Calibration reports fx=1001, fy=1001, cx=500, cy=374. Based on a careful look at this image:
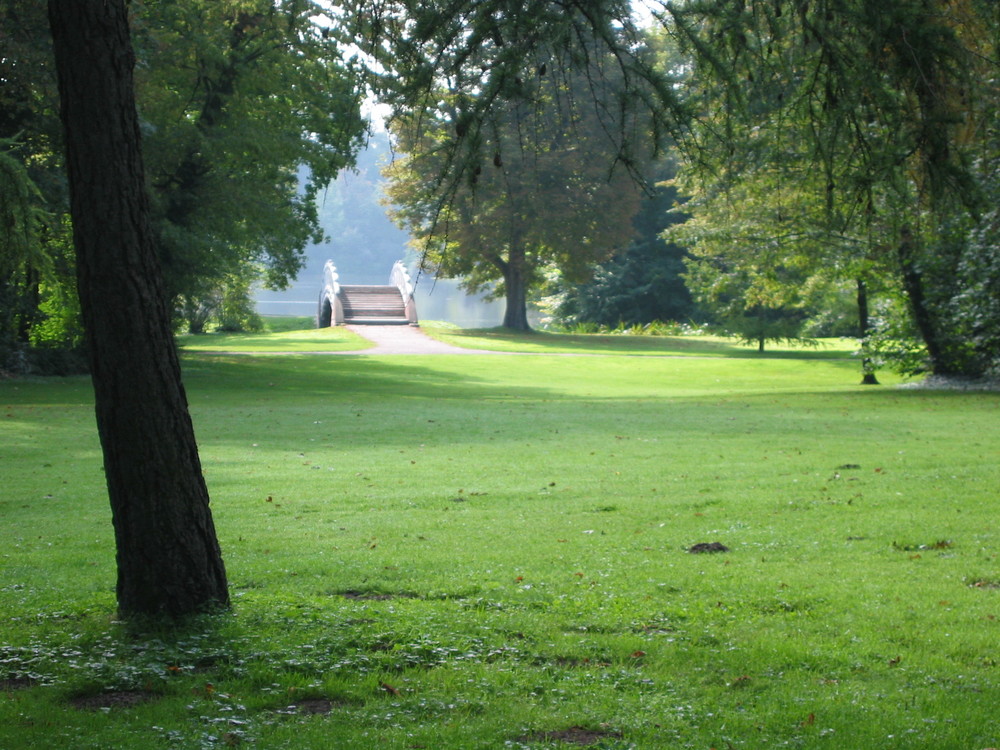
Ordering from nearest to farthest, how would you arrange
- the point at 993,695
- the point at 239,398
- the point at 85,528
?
the point at 993,695
the point at 85,528
the point at 239,398

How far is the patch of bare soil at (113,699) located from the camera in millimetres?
4160

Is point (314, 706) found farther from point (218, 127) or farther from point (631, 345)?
point (631, 345)

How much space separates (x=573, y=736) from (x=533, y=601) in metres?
2.05

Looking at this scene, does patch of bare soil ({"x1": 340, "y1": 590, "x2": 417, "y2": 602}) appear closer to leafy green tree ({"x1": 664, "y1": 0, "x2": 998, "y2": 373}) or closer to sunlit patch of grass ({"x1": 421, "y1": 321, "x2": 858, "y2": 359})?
leafy green tree ({"x1": 664, "y1": 0, "x2": 998, "y2": 373})

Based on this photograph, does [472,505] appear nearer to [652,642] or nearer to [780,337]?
[652,642]

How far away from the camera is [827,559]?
712 cm

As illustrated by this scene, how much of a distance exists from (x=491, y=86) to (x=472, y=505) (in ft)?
16.3

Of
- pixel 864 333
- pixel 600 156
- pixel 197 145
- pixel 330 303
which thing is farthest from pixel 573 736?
pixel 330 303

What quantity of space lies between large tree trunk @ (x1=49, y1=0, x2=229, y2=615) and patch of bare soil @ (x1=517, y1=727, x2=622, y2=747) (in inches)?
86.0

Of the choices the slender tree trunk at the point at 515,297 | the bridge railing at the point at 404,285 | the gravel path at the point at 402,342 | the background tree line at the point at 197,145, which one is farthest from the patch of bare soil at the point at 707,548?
the bridge railing at the point at 404,285

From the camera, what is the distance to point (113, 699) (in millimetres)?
4246

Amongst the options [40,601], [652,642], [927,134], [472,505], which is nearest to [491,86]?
[927,134]

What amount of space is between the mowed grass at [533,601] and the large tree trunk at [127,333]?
1.00 feet

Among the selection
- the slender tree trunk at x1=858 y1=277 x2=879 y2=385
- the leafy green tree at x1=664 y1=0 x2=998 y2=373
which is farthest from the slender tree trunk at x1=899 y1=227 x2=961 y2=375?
the leafy green tree at x1=664 y1=0 x2=998 y2=373
